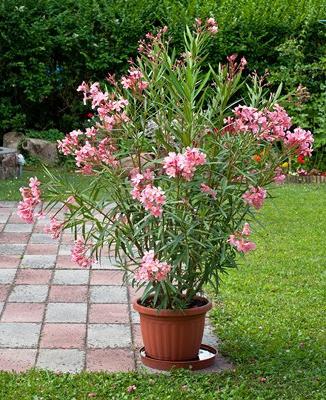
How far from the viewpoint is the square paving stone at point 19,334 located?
5.11 metres

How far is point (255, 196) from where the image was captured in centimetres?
455

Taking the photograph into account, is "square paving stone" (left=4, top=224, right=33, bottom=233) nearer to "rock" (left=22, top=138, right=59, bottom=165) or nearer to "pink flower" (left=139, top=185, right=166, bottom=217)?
"rock" (left=22, top=138, right=59, bottom=165)

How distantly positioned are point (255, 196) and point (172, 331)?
794mm

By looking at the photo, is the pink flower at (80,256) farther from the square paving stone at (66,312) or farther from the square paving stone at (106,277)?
the square paving stone at (106,277)

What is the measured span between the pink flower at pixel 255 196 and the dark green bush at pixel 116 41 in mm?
7336

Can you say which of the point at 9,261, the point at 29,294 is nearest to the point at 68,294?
the point at 29,294

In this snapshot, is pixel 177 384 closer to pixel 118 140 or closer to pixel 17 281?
pixel 118 140

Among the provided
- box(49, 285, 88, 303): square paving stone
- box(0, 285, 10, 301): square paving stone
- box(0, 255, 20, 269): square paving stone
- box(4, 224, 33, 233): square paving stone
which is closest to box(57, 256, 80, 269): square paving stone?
box(0, 255, 20, 269): square paving stone

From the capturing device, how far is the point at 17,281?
6430mm

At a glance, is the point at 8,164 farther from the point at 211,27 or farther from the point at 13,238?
the point at 211,27

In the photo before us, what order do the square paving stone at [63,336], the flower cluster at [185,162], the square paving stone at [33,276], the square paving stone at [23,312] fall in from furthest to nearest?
the square paving stone at [33,276]
the square paving stone at [23,312]
the square paving stone at [63,336]
the flower cluster at [185,162]

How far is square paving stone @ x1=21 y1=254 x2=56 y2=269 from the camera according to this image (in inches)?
270

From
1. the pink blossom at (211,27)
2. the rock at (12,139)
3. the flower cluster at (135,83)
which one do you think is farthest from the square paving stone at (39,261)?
the rock at (12,139)

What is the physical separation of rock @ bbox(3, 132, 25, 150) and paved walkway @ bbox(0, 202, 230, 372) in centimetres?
436
